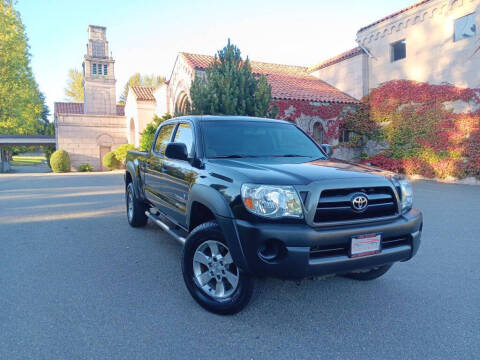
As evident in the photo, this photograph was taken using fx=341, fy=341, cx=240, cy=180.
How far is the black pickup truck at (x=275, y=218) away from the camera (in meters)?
2.66

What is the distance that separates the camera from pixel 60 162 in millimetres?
25812

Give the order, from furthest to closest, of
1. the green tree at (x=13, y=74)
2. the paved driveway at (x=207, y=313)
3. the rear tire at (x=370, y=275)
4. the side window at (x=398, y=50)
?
the green tree at (x=13, y=74), the side window at (x=398, y=50), the rear tire at (x=370, y=275), the paved driveway at (x=207, y=313)

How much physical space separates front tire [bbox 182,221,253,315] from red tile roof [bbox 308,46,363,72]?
20.0 m

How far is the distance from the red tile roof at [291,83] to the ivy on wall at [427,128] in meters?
2.43

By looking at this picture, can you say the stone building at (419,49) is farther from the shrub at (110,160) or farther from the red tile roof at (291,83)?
the shrub at (110,160)

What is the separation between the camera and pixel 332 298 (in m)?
3.51

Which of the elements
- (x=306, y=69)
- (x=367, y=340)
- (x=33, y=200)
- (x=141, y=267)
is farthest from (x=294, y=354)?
(x=306, y=69)

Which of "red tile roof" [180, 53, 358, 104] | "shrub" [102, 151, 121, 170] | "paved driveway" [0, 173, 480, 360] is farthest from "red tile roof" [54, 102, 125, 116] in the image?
"paved driveway" [0, 173, 480, 360]

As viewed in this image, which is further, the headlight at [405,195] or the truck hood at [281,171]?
the headlight at [405,195]

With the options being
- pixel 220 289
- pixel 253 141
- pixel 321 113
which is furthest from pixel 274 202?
pixel 321 113

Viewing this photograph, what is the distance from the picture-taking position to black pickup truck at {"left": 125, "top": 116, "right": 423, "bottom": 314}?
2.66m

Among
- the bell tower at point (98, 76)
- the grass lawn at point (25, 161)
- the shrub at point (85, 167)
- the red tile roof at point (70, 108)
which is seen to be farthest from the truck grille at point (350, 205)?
the grass lawn at point (25, 161)

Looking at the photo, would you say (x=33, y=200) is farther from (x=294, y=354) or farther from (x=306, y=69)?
(x=306, y=69)

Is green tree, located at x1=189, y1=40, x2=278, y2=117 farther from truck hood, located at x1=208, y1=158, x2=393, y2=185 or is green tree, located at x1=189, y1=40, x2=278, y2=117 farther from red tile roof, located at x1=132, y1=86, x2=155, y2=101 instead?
red tile roof, located at x1=132, y1=86, x2=155, y2=101
